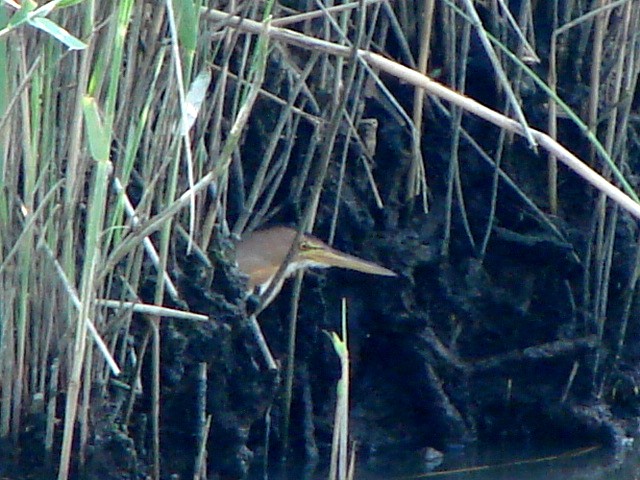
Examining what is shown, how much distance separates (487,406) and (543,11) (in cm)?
110

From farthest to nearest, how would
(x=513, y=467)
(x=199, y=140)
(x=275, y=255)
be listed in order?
(x=513, y=467) → (x=275, y=255) → (x=199, y=140)

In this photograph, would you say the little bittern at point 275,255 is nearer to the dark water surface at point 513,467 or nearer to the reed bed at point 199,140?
the reed bed at point 199,140

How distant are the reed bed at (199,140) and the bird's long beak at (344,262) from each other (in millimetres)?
82

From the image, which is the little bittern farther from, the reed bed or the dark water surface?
the dark water surface

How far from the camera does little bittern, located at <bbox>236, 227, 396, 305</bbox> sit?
9.85ft

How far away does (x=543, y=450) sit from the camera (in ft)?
11.3

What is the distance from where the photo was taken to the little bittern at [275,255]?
118 inches

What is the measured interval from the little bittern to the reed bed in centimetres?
5

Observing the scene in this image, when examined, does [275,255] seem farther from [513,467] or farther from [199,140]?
[513,467]

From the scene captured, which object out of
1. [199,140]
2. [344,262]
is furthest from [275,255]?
[199,140]

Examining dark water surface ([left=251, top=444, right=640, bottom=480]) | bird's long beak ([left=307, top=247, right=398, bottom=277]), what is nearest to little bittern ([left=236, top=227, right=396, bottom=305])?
bird's long beak ([left=307, top=247, right=398, bottom=277])

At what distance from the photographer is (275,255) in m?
3.04

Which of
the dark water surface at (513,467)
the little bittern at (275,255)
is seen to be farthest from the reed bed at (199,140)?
the dark water surface at (513,467)

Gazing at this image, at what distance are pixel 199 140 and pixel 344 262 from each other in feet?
2.11
